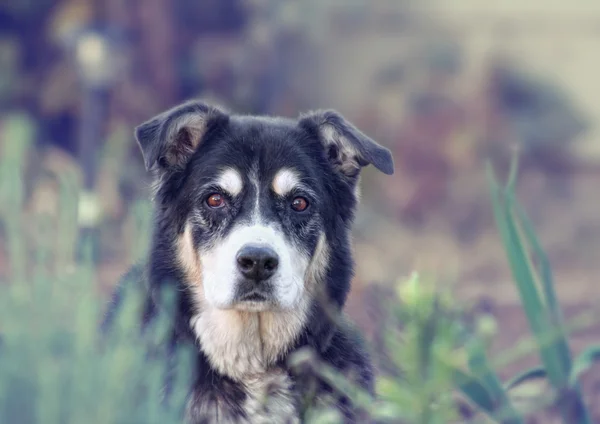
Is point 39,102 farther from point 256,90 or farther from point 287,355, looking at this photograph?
point 287,355

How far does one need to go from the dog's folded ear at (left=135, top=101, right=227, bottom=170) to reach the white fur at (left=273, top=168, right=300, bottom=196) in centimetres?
38

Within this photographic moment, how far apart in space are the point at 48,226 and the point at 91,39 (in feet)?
29.3

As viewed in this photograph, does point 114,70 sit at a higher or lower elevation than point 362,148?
lower

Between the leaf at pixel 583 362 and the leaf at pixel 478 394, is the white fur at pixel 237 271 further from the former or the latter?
the leaf at pixel 583 362

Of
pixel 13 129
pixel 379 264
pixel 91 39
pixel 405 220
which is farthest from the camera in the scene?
pixel 405 220

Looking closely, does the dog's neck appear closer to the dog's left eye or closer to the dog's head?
the dog's head

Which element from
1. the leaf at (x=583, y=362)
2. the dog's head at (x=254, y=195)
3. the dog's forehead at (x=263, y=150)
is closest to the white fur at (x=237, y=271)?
the dog's head at (x=254, y=195)

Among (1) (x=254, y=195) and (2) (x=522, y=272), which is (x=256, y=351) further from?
(2) (x=522, y=272)

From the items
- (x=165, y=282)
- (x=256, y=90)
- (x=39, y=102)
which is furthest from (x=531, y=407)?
(x=39, y=102)

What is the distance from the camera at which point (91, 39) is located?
35.2ft

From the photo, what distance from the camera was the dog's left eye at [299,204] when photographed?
3.97 meters

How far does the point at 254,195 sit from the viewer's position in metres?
3.90

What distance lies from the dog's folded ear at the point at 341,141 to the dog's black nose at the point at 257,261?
0.60 m

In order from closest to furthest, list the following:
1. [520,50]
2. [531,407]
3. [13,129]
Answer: [13,129]
[531,407]
[520,50]
